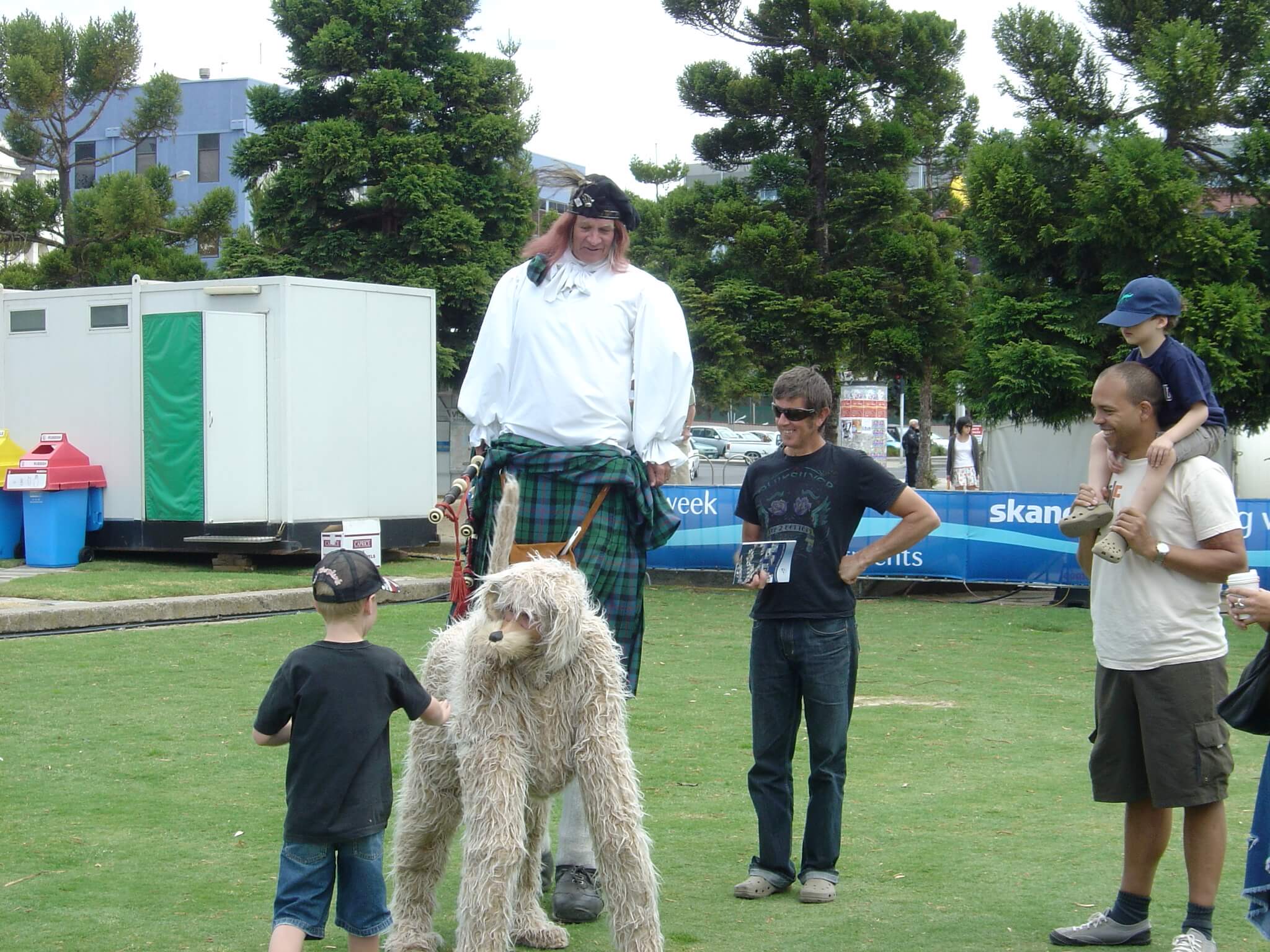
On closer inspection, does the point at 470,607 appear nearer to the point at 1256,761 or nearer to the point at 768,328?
the point at 1256,761

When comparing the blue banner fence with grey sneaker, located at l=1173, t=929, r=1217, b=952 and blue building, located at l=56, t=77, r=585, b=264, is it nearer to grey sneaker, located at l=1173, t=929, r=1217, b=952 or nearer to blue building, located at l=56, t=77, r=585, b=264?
grey sneaker, located at l=1173, t=929, r=1217, b=952

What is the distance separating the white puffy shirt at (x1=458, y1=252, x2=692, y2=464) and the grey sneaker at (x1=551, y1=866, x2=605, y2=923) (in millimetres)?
1514

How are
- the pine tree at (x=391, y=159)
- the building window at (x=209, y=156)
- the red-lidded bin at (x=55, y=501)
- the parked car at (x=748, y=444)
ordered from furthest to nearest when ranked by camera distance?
the parked car at (x=748, y=444) < the building window at (x=209, y=156) < the pine tree at (x=391, y=159) < the red-lidded bin at (x=55, y=501)

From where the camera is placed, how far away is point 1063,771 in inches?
283

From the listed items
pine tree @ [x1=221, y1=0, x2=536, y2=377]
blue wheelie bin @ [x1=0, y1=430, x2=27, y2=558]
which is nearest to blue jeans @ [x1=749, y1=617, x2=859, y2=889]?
blue wheelie bin @ [x1=0, y1=430, x2=27, y2=558]

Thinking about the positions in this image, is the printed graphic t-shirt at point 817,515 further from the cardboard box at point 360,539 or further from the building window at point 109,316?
the building window at point 109,316

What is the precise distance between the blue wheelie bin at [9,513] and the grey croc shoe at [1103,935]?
15.4m

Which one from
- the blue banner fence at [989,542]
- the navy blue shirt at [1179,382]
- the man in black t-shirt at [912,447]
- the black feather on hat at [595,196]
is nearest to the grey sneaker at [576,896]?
the black feather on hat at [595,196]

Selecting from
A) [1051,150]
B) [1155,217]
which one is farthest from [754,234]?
[1155,217]

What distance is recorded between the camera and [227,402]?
16234 millimetres

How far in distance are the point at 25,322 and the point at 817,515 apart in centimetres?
1532

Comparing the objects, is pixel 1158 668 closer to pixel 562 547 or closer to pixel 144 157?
pixel 562 547

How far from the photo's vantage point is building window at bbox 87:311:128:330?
1695 cm

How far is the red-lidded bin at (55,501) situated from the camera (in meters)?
16.2
